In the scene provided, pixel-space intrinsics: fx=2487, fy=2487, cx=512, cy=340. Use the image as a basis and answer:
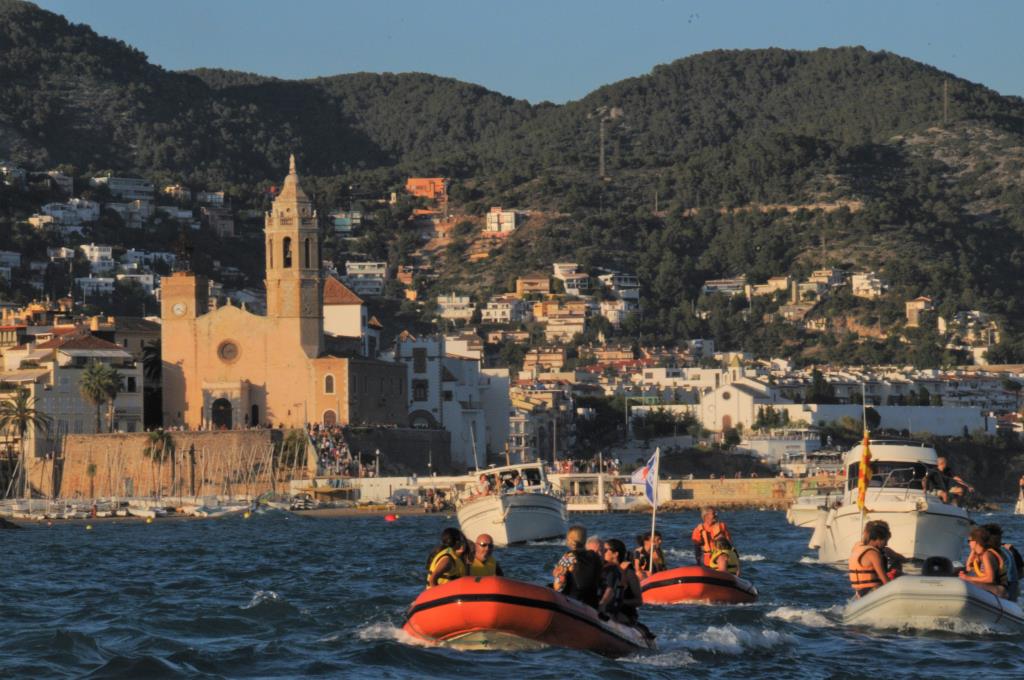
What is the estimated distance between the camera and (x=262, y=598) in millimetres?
41594

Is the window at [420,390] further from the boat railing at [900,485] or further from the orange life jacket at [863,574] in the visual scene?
the orange life jacket at [863,574]

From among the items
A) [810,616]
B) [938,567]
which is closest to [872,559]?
[938,567]

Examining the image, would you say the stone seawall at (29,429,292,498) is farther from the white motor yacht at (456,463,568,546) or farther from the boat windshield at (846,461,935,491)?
the boat windshield at (846,461,935,491)

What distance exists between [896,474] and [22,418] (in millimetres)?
71445

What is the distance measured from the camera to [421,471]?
12206 centimetres

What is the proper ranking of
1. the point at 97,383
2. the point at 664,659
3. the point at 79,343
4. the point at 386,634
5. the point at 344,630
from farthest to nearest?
the point at 79,343, the point at 97,383, the point at 344,630, the point at 386,634, the point at 664,659

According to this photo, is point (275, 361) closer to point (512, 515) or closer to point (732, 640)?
point (512, 515)

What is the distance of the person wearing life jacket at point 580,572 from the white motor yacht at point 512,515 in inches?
1238

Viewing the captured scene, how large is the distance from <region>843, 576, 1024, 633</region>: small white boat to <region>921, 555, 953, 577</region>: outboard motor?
606 millimetres

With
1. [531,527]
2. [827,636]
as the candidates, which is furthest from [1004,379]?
[827,636]

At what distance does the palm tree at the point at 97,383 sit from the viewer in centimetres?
11869

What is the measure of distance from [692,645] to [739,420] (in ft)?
403

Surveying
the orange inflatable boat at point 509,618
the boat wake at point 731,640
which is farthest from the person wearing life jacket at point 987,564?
the orange inflatable boat at point 509,618

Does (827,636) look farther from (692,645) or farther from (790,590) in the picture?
(790,590)
